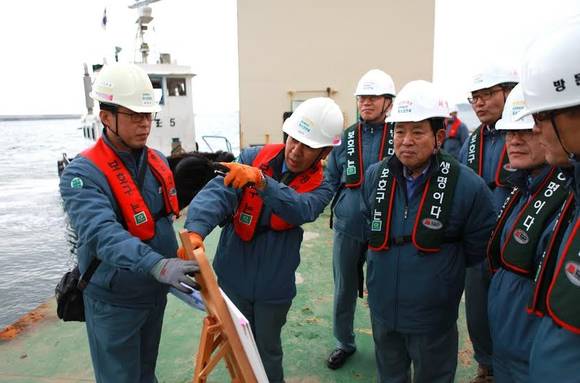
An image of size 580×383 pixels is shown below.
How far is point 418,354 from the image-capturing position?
6.81 feet

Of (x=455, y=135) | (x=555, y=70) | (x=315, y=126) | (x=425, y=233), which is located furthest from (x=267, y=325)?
(x=455, y=135)

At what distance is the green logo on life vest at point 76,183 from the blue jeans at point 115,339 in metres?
0.62

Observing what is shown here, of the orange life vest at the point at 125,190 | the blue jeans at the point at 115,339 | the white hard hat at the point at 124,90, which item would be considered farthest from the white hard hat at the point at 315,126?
the blue jeans at the point at 115,339

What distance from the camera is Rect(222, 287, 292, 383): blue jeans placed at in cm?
221

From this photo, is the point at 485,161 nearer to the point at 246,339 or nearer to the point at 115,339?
the point at 246,339

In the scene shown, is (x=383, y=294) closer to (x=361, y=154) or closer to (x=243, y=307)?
(x=243, y=307)

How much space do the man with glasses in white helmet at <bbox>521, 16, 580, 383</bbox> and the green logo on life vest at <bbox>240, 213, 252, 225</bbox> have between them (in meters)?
1.38

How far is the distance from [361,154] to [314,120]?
0.96m

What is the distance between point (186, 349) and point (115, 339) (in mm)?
1375

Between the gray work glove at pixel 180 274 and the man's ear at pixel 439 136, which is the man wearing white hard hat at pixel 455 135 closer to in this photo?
the man's ear at pixel 439 136

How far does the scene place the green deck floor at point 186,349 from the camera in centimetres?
294

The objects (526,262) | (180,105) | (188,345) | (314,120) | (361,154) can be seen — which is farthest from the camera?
(180,105)

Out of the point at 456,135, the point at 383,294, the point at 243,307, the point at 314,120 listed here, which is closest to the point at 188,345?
the point at 243,307

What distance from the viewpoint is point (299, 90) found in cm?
930
